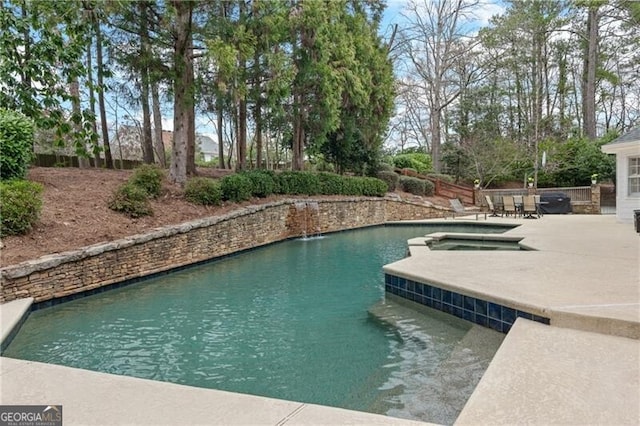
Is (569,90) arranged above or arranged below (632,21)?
below

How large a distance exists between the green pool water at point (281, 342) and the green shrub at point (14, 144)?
2.91 m

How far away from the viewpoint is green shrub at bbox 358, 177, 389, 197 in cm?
1700

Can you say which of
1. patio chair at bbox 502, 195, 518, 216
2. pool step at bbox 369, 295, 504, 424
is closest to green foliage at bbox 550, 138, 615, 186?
patio chair at bbox 502, 195, 518, 216

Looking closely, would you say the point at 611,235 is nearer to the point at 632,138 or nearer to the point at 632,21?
the point at 632,138

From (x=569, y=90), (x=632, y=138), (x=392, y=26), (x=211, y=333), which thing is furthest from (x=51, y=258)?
(x=569, y=90)

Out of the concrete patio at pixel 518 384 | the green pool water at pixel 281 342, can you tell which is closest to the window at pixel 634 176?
the concrete patio at pixel 518 384

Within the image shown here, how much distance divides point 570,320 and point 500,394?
1.43 meters

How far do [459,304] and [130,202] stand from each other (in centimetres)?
640

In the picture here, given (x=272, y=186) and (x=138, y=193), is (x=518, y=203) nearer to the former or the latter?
(x=272, y=186)

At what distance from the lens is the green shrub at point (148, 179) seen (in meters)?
8.77

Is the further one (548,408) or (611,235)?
(611,235)

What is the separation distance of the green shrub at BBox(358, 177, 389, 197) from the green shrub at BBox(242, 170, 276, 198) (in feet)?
18.4

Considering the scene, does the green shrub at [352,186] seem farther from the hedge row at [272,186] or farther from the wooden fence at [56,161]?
the wooden fence at [56,161]

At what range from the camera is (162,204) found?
29.3 ft
